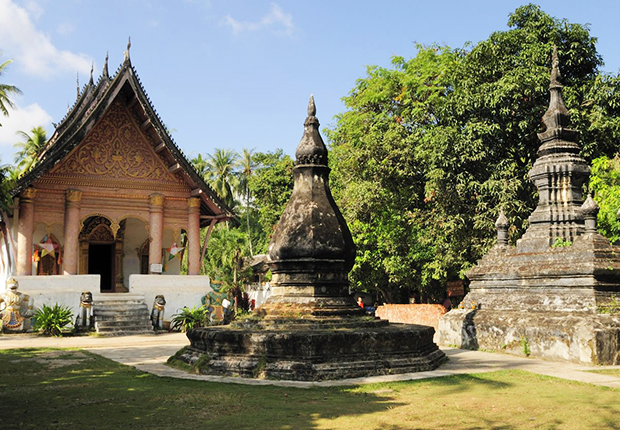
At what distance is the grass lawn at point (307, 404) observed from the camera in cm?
493

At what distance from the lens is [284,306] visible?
27.6ft

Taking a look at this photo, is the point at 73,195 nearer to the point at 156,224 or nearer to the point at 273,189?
the point at 156,224

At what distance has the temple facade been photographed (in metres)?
18.7

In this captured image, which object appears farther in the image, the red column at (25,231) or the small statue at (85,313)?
the red column at (25,231)

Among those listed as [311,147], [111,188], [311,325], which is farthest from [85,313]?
[311,325]

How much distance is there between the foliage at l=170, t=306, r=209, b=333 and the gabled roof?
4.27 meters

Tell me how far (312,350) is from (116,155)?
14.8m

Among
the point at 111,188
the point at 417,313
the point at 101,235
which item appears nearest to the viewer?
the point at 111,188

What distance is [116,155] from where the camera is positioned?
65.7ft

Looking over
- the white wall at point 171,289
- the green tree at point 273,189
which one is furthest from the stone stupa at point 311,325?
the green tree at point 273,189

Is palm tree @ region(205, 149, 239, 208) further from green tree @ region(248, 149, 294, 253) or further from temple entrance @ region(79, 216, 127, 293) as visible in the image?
temple entrance @ region(79, 216, 127, 293)

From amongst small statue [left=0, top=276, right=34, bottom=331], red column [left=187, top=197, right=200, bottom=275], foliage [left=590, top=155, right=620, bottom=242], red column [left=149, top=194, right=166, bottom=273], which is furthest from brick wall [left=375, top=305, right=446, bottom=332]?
small statue [left=0, top=276, right=34, bottom=331]

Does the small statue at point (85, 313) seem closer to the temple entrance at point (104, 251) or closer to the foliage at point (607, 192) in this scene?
the temple entrance at point (104, 251)

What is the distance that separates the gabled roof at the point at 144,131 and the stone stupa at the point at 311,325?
37.0 ft
